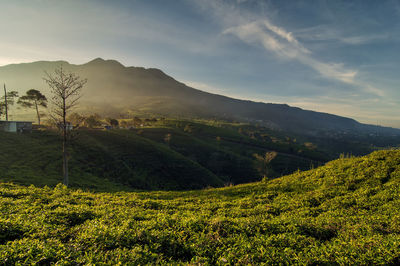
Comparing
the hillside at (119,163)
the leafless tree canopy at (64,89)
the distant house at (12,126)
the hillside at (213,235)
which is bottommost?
the hillside at (119,163)

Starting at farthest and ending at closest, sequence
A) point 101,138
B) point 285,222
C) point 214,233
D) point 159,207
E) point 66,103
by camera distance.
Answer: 1. point 101,138
2. point 66,103
3. point 159,207
4. point 285,222
5. point 214,233

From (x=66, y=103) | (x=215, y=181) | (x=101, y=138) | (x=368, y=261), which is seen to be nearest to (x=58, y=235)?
(x=368, y=261)

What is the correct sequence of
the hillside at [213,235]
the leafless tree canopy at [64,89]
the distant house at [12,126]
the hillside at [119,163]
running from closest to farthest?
the hillside at [213,235]
the leafless tree canopy at [64,89]
the hillside at [119,163]
the distant house at [12,126]

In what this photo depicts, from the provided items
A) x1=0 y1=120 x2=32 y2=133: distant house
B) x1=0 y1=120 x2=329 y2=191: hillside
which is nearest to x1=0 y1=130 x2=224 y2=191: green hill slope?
x1=0 y1=120 x2=329 y2=191: hillside

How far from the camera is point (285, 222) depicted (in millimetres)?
9945

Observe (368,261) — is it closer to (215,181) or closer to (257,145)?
(215,181)

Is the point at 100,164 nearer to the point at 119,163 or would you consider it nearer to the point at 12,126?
the point at 119,163

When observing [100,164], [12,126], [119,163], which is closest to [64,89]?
[100,164]

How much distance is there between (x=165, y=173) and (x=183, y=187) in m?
10.6

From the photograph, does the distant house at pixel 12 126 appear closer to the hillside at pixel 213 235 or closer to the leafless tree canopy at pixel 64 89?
the leafless tree canopy at pixel 64 89

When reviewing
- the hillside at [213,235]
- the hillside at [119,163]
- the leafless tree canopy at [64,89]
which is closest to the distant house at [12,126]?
the hillside at [119,163]

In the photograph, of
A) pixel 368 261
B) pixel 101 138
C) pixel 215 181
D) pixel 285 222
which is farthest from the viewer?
pixel 101 138

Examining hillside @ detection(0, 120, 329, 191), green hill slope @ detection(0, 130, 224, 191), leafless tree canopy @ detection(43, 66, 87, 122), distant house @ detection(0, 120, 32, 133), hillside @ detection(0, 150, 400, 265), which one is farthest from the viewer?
distant house @ detection(0, 120, 32, 133)

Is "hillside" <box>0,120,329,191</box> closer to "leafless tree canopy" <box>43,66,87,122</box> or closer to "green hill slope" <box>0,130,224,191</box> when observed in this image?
"green hill slope" <box>0,130,224,191</box>
